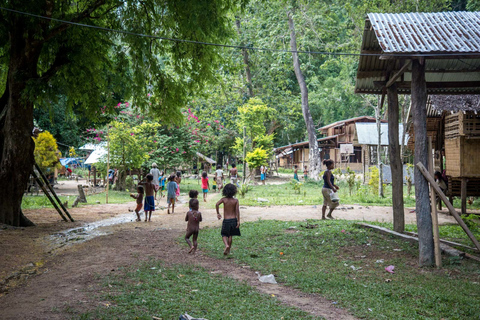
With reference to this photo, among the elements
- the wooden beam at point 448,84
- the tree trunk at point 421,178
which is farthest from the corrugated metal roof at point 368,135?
the tree trunk at point 421,178

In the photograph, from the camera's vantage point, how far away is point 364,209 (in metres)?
16.1

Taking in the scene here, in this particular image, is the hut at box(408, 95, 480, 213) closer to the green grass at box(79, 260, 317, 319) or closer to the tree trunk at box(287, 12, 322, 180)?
the green grass at box(79, 260, 317, 319)

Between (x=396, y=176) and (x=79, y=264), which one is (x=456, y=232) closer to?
(x=396, y=176)

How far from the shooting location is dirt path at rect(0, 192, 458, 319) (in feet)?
16.3

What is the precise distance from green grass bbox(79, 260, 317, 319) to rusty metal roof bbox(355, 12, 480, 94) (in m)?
4.73

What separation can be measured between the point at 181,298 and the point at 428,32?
6.69 meters

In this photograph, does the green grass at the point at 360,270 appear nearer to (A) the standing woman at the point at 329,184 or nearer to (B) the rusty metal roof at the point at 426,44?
(A) the standing woman at the point at 329,184

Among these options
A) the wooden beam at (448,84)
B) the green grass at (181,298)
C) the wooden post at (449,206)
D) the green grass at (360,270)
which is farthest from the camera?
the wooden beam at (448,84)

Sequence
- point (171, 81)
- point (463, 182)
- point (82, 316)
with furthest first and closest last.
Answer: point (463, 182) < point (171, 81) < point (82, 316)

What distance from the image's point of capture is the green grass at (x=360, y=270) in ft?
17.1

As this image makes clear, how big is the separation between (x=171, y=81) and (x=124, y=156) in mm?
11935

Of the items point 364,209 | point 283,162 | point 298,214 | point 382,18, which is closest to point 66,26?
point 382,18

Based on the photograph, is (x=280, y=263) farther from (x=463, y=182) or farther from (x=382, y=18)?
(x=463, y=182)

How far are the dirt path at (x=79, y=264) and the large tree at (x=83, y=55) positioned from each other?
2430 mm
